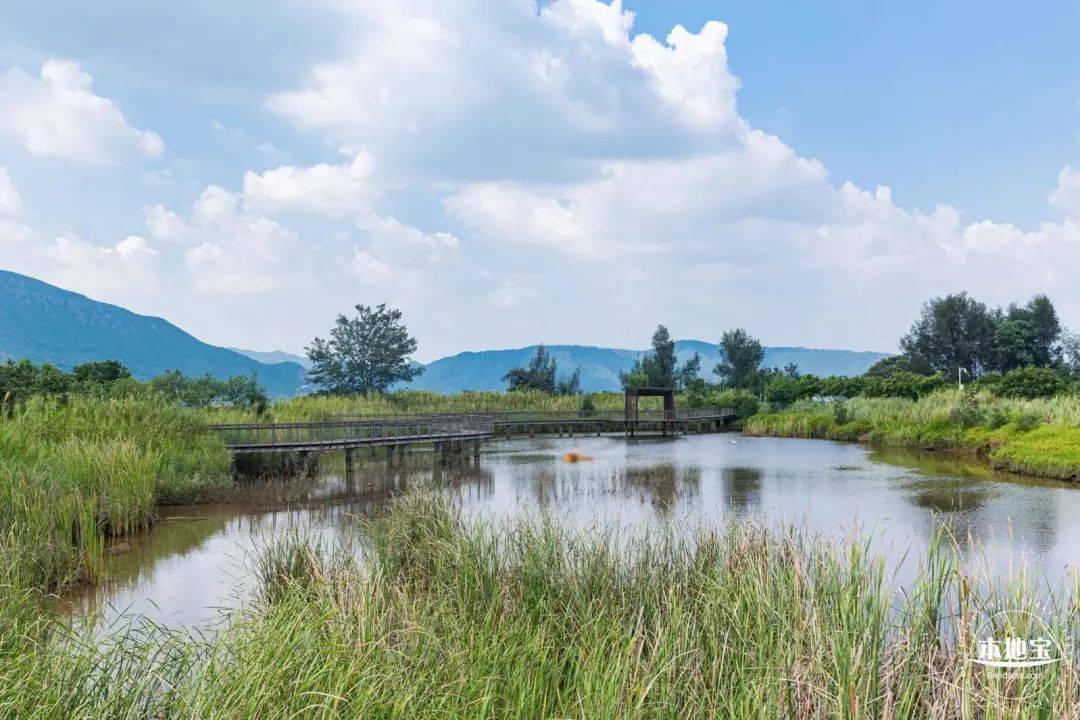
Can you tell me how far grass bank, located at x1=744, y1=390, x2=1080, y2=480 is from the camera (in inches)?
831

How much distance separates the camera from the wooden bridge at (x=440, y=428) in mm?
21281

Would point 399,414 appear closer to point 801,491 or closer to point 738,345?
point 801,491

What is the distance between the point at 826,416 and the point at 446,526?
3490 cm

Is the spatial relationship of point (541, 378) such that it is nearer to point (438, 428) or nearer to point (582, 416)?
point (582, 416)

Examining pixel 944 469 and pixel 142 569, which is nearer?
pixel 142 569

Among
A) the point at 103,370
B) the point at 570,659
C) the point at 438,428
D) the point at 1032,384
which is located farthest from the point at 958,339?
the point at 570,659

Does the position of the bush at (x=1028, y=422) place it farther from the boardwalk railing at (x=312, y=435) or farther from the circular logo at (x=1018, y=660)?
the circular logo at (x=1018, y=660)

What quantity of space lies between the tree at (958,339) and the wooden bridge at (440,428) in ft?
103

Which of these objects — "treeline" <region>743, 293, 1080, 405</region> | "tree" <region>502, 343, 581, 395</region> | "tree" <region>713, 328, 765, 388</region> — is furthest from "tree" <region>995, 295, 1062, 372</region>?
"tree" <region>502, 343, 581, 395</region>

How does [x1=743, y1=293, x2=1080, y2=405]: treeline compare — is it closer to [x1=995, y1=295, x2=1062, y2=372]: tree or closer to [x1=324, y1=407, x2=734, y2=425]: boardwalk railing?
[x1=995, y1=295, x2=1062, y2=372]: tree

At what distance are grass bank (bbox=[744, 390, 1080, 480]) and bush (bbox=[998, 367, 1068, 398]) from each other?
4.14 m

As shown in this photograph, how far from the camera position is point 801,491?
60.3 feet

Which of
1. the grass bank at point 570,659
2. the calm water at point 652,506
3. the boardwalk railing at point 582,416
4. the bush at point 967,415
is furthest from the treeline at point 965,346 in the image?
the grass bank at point 570,659

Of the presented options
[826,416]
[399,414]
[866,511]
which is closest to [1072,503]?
[866,511]
